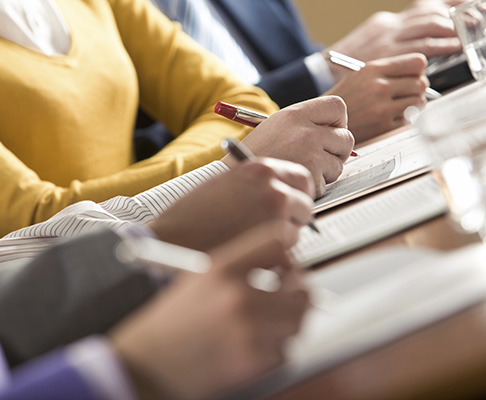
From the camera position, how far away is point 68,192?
0.97 metres

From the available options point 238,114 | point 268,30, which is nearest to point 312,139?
point 238,114

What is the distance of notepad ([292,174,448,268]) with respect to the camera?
56 cm

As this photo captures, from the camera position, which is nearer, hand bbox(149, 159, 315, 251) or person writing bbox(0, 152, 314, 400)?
person writing bbox(0, 152, 314, 400)

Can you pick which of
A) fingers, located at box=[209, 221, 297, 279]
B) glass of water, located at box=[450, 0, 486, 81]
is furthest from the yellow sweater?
fingers, located at box=[209, 221, 297, 279]

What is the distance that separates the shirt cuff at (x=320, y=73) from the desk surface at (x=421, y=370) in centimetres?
99

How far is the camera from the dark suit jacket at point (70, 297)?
47 cm

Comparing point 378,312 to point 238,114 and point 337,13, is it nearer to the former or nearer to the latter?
point 238,114

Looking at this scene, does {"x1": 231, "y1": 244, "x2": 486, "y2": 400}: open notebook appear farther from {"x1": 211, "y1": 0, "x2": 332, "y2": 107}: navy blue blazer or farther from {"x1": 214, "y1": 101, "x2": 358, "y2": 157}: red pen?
{"x1": 211, "y1": 0, "x2": 332, "y2": 107}: navy blue blazer

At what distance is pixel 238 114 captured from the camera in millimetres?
913

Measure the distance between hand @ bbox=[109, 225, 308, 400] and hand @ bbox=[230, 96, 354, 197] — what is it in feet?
1.44

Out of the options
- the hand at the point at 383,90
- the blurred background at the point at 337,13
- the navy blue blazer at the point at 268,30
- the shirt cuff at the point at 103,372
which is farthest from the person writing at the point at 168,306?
the blurred background at the point at 337,13

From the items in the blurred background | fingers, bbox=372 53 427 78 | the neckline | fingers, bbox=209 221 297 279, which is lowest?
fingers, bbox=209 221 297 279

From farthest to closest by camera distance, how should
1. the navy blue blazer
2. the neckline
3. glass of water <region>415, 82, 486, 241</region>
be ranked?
the navy blue blazer
the neckline
glass of water <region>415, 82, 486, 241</region>

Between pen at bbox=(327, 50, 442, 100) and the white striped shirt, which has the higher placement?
pen at bbox=(327, 50, 442, 100)
